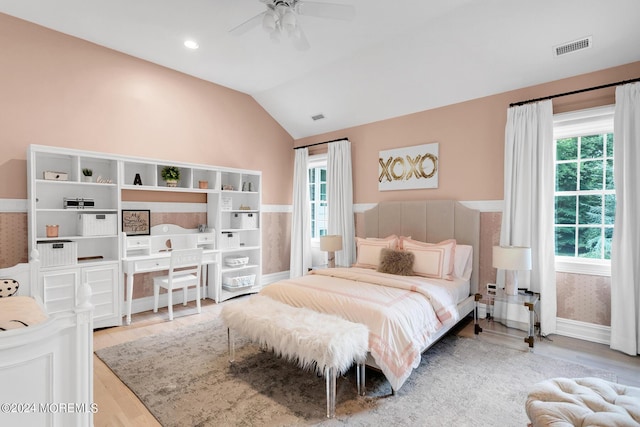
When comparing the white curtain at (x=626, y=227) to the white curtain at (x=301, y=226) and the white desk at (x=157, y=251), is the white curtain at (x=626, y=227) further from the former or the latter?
the white desk at (x=157, y=251)

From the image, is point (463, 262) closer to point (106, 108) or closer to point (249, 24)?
point (249, 24)

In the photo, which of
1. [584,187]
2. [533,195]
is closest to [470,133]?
[533,195]

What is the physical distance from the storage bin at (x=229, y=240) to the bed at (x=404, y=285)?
1728mm

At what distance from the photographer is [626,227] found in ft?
9.90

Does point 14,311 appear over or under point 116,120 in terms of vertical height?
under

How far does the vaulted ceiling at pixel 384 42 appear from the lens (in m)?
3.01

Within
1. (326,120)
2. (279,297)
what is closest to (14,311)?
(279,297)

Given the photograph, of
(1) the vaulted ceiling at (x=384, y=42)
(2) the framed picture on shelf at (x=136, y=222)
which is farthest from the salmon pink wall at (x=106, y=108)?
(2) the framed picture on shelf at (x=136, y=222)

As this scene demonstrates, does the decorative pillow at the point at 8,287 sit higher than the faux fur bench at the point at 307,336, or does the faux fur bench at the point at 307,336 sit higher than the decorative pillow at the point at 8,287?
the decorative pillow at the point at 8,287

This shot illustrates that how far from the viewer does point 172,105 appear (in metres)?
4.57

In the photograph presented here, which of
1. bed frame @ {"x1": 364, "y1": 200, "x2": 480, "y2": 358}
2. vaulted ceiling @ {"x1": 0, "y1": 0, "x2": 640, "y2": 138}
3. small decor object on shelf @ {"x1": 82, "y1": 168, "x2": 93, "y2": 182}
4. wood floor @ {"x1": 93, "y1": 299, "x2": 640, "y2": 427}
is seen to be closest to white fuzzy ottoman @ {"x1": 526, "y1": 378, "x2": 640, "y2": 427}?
wood floor @ {"x1": 93, "y1": 299, "x2": 640, "y2": 427}

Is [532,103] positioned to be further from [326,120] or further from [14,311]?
[14,311]

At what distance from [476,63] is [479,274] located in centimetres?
253

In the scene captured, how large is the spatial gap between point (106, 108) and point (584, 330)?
6.07 metres
